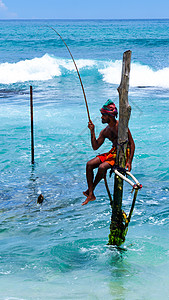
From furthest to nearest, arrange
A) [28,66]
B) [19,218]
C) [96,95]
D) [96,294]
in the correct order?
[28,66]
[96,95]
[19,218]
[96,294]

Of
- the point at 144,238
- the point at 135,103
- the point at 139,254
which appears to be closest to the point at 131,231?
the point at 144,238

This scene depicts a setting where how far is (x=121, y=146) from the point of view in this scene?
4727 millimetres

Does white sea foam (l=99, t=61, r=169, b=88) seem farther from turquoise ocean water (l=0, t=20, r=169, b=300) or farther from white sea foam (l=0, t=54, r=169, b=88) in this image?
turquoise ocean water (l=0, t=20, r=169, b=300)

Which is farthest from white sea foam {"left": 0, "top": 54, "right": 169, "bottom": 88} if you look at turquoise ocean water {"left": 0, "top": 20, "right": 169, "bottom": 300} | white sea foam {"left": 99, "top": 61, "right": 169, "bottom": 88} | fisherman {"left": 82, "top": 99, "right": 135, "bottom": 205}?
fisherman {"left": 82, "top": 99, "right": 135, "bottom": 205}

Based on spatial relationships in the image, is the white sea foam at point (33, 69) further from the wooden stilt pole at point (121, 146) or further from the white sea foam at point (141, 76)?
the wooden stilt pole at point (121, 146)

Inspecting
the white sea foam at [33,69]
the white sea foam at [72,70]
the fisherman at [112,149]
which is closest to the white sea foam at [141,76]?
the white sea foam at [72,70]

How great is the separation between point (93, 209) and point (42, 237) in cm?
130

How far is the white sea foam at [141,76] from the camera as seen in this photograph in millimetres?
23555

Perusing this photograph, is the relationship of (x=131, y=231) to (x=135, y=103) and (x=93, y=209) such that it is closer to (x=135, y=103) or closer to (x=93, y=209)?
(x=93, y=209)

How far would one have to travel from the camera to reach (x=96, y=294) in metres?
4.65

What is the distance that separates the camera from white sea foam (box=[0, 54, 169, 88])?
24500 mm

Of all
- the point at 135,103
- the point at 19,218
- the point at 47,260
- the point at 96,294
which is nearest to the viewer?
the point at 96,294

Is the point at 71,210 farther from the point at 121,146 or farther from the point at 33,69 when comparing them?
the point at 33,69

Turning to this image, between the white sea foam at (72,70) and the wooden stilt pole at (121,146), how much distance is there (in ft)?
59.9
